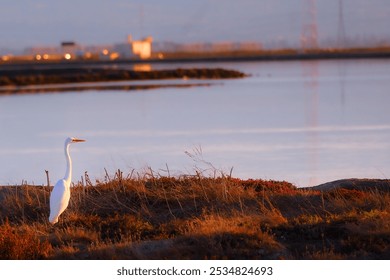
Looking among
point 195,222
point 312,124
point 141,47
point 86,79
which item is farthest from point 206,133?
point 141,47

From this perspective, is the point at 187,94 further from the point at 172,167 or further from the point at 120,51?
the point at 120,51

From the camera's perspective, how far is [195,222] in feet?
32.1

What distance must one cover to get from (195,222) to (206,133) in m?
17.5

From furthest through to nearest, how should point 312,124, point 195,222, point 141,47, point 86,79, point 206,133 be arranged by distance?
Answer: point 141,47, point 86,79, point 312,124, point 206,133, point 195,222

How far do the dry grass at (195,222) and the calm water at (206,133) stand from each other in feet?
5.52

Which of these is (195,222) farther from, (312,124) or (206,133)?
(312,124)

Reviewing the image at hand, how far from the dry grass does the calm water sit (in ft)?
5.52

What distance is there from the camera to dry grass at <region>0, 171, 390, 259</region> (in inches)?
322

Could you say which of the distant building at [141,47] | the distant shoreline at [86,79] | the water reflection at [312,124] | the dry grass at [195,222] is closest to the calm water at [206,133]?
the water reflection at [312,124]

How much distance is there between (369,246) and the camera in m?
8.12

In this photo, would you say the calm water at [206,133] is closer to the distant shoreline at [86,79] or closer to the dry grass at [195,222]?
the dry grass at [195,222]

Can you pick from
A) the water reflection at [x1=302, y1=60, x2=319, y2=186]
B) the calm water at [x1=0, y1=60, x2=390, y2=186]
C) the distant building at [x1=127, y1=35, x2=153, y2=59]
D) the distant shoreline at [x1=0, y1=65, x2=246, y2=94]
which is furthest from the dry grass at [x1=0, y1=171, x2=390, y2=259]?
the distant building at [x1=127, y1=35, x2=153, y2=59]

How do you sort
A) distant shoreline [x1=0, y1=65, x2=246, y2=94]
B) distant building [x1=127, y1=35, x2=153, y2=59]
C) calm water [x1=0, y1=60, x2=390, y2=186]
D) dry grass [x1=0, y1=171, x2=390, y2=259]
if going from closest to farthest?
1. dry grass [x1=0, y1=171, x2=390, y2=259]
2. calm water [x1=0, y1=60, x2=390, y2=186]
3. distant shoreline [x1=0, y1=65, x2=246, y2=94]
4. distant building [x1=127, y1=35, x2=153, y2=59]

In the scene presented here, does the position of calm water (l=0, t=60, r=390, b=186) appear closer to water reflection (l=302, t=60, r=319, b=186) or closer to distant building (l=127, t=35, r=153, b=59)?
water reflection (l=302, t=60, r=319, b=186)
